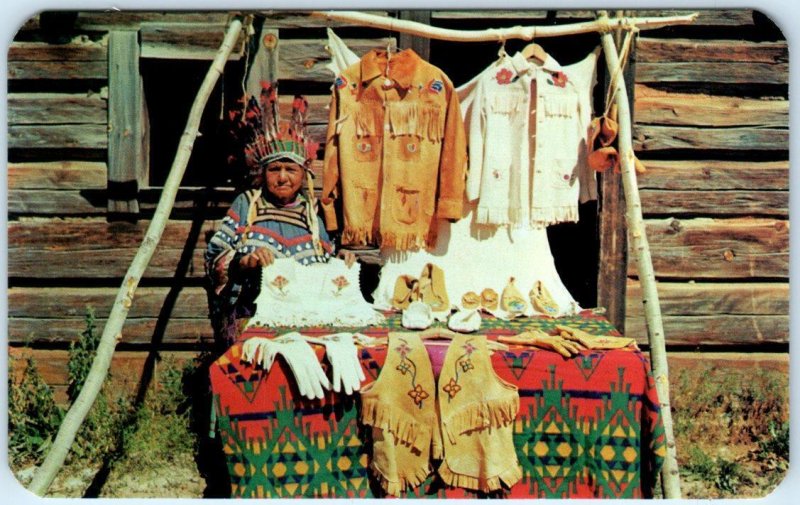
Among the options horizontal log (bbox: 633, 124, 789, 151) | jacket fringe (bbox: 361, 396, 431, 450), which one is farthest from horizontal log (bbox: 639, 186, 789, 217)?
jacket fringe (bbox: 361, 396, 431, 450)

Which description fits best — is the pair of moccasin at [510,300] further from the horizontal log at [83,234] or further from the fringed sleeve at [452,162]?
the horizontal log at [83,234]

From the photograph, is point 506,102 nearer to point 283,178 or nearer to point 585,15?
point 585,15

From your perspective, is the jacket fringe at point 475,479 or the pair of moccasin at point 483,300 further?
the pair of moccasin at point 483,300

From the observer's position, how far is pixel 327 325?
15.5 ft

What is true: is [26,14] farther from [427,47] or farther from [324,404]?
[324,404]

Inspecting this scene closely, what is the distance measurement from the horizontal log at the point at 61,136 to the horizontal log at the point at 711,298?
3096 mm

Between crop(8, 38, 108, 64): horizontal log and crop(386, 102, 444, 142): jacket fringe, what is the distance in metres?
1.70

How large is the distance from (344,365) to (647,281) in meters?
1.46

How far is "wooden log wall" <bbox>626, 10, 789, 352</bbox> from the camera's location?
5.31 metres

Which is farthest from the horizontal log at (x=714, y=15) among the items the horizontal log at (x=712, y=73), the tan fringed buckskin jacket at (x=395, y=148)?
the tan fringed buckskin jacket at (x=395, y=148)

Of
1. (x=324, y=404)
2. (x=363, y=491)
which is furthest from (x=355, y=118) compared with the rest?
(x=363, y=491)

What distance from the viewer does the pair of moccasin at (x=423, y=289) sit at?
199 inches

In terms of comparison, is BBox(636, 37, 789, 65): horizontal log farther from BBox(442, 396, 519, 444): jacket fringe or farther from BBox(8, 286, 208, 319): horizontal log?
BBox(8, 286, 208, 319): horizontal log

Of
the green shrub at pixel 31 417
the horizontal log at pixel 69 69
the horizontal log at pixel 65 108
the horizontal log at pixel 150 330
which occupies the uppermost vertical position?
the horizontal log at pixel 69 69
